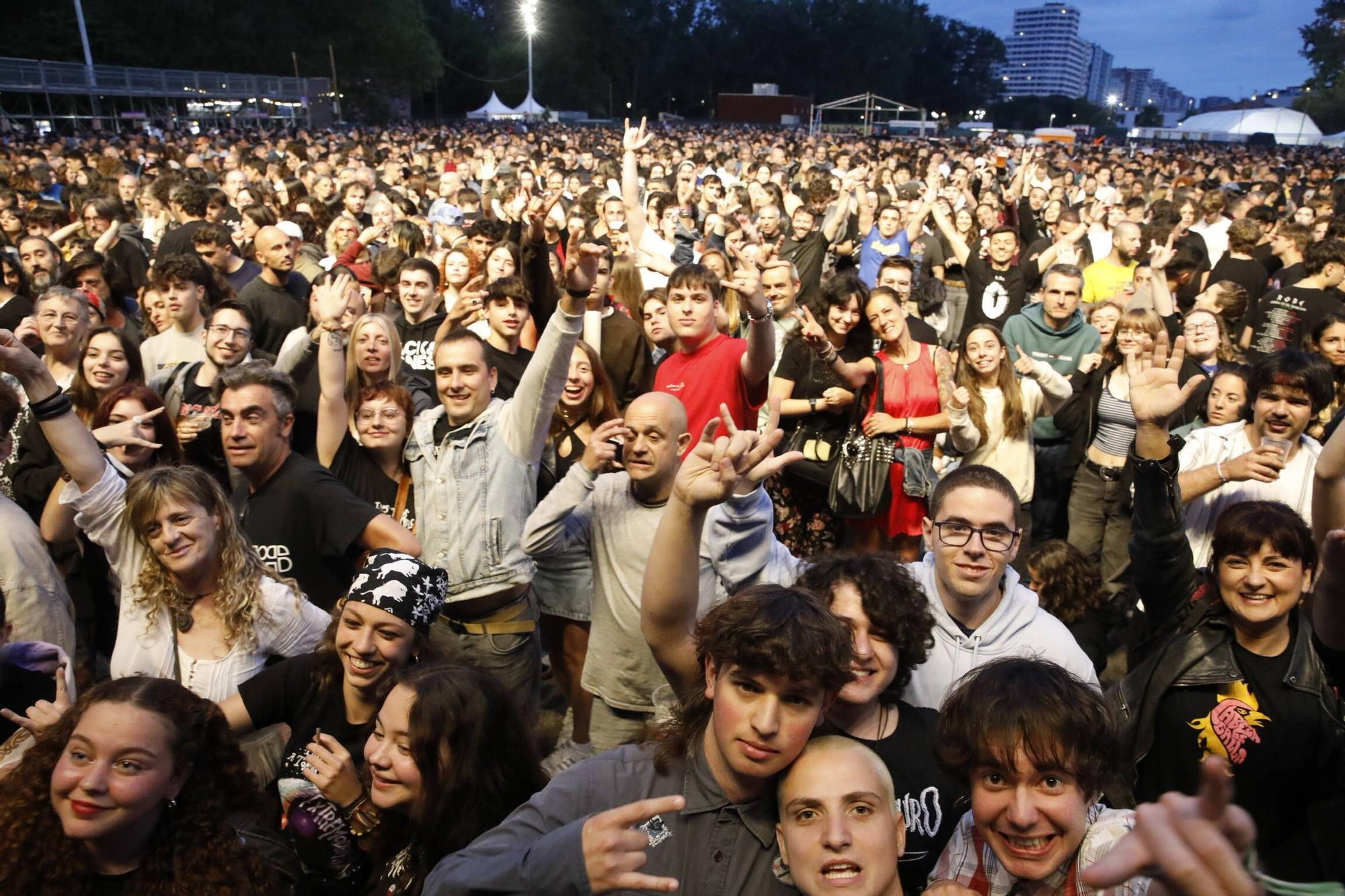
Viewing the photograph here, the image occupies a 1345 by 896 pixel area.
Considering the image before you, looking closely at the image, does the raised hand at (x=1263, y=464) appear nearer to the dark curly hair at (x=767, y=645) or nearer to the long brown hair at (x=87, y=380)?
the dark curly hair at (x=767, y=645)

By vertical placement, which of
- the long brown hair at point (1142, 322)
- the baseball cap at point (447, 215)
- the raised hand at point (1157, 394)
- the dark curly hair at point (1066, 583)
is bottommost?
the dark curly hair at point (1066, 583)

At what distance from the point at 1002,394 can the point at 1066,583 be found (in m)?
1.43

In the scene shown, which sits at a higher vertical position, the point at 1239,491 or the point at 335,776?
the point at 1239,491

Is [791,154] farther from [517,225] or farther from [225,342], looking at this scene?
[225,342]

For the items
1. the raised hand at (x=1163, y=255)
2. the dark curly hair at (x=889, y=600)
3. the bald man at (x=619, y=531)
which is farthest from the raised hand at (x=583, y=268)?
the raised hand at (x=1163, y=255)

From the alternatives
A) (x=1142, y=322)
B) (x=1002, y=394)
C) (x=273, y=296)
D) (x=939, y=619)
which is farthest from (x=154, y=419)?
(x=1142, y=322)

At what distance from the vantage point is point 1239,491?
11.6ft

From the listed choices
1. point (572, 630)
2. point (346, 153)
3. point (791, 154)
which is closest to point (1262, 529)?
point (572, 630)

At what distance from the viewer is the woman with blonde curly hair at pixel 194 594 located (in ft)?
9.25

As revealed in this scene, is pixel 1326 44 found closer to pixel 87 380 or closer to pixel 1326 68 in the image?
pixel 1326 68

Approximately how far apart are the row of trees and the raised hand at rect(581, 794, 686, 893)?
4784 cm

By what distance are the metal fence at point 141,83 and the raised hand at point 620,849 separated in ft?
114

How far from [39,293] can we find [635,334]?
3.70 metres

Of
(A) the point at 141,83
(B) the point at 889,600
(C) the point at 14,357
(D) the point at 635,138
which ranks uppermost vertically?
(A) the point at 141,83
